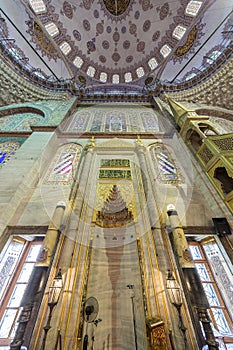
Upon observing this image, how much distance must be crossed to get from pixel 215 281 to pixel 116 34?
18599 millimetres

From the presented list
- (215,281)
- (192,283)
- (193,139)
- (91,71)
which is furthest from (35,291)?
(91,71)

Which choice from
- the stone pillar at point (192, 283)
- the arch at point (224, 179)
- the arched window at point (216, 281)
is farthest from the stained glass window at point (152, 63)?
the arched window at point (216, 281)

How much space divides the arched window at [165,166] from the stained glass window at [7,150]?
18.7 ft

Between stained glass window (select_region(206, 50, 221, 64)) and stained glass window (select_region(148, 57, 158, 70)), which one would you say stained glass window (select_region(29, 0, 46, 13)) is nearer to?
stained glass window (select_region(148, 57, 158, 70))

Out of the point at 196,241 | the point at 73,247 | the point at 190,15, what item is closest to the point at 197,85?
the point at 190,15

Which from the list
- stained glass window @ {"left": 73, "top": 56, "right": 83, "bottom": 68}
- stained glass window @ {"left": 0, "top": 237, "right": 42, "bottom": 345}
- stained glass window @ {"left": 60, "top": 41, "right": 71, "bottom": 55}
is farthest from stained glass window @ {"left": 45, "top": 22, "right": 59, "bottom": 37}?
stained glass window @ {"left": 0, "top": 237, "right": 42, "bottom": 345}

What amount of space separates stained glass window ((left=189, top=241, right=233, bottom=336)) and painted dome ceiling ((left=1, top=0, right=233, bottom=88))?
1149 centimetres

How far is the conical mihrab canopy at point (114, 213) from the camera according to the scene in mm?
3803

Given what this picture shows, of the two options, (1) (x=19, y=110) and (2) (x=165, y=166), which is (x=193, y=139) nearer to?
(2) (x=165, y=166)

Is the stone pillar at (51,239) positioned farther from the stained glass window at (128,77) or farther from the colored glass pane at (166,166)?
the stained glass window at (128,77)

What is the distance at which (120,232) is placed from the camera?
12.1ft

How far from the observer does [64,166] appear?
5.43 m

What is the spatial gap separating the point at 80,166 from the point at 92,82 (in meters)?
12.0

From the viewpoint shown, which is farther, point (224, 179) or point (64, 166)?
point (64, 166)
